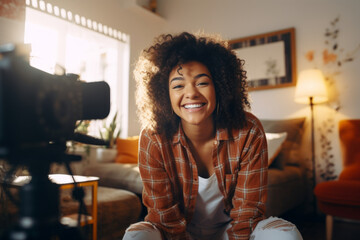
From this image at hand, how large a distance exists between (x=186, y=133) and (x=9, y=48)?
0.89 meters

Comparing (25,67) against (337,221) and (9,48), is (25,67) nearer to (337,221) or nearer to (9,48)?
(9,48)

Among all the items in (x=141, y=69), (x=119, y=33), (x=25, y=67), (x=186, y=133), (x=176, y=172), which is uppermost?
(x=119, y=33)

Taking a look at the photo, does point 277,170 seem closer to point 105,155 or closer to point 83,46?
point 105,155

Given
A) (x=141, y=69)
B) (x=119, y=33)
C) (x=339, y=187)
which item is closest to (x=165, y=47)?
(x=141, y=69)

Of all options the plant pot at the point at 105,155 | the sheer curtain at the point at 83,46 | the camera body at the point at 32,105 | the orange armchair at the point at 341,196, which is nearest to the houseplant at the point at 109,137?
the plant pot at the point at 105,155

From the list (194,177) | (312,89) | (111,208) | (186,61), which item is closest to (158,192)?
(194,177)

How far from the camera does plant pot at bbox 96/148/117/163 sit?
2.80m

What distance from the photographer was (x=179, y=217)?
1.12 metres

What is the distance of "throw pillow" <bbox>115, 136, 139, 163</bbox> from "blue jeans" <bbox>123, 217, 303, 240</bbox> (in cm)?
175

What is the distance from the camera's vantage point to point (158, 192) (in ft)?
3.66

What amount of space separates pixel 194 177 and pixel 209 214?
17cm

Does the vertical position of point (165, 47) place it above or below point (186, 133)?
above

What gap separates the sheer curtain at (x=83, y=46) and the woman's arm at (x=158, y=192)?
157 cm

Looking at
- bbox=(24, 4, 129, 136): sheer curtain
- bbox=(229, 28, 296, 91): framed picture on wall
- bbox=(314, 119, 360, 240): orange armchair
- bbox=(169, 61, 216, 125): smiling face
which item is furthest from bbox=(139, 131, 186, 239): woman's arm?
bbox=(229, 28, 296, 91): framed picture on wall
